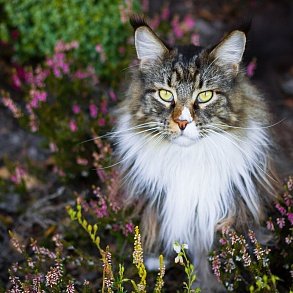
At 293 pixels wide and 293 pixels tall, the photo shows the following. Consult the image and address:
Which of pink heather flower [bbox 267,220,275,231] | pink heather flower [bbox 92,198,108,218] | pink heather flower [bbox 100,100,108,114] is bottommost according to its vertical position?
pink heather flower [bbox 92,198,108,218]

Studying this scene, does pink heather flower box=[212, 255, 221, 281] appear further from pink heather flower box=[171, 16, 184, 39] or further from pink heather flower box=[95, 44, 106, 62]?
pink heather flower box=[171, 16, 184, 39]

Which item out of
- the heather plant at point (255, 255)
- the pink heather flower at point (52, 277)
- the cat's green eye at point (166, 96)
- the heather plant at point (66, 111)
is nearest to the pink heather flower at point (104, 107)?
the heather plant at point (66, 111)

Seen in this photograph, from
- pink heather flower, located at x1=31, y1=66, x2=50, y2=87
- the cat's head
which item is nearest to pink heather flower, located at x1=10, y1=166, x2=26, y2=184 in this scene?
pink heather flower, located at x1=31, y1=66, x2=50, y2=87

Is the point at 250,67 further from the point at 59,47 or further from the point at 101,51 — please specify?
the point at 59,47

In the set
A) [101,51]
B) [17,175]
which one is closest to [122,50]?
[101,51]

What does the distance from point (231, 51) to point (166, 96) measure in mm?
351

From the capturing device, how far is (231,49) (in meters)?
2.34

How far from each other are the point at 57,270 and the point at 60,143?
46.5 inches

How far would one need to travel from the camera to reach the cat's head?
7.49ft

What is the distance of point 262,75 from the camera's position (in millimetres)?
3973

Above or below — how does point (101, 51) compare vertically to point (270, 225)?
above

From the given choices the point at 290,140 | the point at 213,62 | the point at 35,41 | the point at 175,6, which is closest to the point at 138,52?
the point at 213,62

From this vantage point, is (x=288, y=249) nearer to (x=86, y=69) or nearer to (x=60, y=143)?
(x=60, y=143)

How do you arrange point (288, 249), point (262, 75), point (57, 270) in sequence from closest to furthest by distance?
point (57, 270)
point (288, 249)
point (262, 75)
